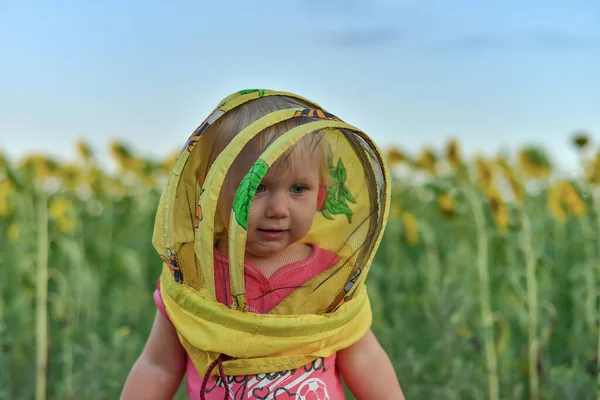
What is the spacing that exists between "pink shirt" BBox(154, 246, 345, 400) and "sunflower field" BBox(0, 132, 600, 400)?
3.31 feet

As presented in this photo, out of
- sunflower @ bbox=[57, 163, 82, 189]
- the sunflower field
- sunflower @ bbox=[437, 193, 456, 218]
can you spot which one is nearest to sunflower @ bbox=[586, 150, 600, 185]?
the sunflower field

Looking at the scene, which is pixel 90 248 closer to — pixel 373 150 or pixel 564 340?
pixel 564 340

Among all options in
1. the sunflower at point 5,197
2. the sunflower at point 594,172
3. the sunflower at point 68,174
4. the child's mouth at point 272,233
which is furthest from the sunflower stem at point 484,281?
the sunflower at point 5,197

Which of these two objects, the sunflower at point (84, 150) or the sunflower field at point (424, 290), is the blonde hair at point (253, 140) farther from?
the sunflower at point (84, 150)

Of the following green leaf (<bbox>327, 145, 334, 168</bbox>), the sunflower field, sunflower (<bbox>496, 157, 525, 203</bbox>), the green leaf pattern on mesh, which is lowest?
the sunflower field

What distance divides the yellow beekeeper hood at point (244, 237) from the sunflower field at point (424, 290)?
0.99 metres

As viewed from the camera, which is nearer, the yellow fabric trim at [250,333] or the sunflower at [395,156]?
the yellow fabric trim at [250,333]

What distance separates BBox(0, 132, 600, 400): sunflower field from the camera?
2.22 m

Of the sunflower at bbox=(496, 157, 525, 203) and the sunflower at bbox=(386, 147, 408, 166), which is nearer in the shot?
the sunflower at bbox=(496, 157, 525, 203)

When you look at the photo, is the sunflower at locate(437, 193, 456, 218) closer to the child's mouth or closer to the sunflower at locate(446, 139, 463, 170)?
the sunflower at locate(446, 139, 463, 170)

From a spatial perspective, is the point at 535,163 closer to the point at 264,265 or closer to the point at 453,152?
the point at 453,152

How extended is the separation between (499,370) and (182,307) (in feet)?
5.20

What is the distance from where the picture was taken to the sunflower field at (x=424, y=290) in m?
2.22

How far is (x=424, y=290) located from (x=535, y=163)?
0.70 metres
